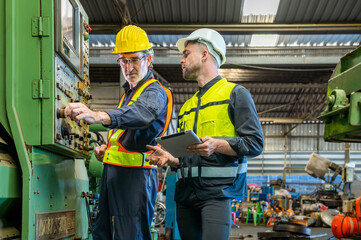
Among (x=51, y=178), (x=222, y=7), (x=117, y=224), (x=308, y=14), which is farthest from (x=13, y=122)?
(x=308, y=14)

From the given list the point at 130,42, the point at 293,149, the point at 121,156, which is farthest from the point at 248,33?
the point at 293,149

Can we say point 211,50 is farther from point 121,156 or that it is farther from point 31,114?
point 31,114

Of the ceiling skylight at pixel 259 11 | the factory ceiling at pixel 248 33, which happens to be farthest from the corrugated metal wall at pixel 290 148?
the ceiling skylight at pixel 259 11

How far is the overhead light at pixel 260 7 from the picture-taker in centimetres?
752

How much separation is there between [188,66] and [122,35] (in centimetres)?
63

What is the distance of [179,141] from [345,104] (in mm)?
758

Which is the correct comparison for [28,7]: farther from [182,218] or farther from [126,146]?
[182,218]

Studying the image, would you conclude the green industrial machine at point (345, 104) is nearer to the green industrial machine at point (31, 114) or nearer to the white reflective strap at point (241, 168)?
the white reflective strap at point (241, 168)

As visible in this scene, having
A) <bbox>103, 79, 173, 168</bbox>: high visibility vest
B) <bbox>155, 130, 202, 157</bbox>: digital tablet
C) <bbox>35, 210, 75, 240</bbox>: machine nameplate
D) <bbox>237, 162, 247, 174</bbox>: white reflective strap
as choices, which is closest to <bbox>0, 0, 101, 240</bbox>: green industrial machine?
<bbox>35, 210, 75, 240</bbox>: machine nameplate

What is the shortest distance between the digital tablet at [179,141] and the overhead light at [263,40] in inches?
317

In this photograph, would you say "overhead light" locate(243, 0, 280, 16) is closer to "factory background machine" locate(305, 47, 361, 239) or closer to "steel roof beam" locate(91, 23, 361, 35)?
"steel roof beam" locate(91, 23, 361, 35)

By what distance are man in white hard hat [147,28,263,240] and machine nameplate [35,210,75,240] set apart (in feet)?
2.53

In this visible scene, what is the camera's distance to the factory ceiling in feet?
25.0

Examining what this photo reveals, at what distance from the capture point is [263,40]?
9.82 metres
